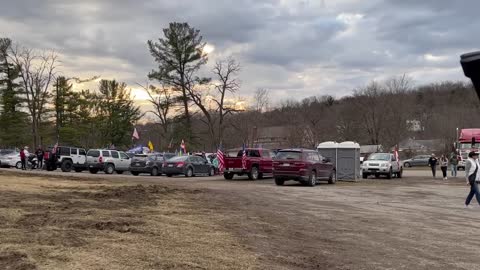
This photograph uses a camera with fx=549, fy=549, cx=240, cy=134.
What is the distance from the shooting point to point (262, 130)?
88562mm

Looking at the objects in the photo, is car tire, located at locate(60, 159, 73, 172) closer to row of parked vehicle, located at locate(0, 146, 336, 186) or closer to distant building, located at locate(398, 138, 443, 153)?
row of parked vehicle, located at locate(0, 146, 336, 186)

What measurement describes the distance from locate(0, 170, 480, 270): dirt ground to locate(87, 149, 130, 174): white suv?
76.1ft

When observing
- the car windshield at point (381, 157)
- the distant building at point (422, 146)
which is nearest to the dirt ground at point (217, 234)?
the car windshield at point (381, 157)

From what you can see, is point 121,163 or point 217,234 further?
point 121,163

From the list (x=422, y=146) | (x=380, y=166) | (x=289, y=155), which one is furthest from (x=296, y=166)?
(x=422, y=146)

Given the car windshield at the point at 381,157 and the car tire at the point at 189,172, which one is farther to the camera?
the car windshield at the point at 381,157

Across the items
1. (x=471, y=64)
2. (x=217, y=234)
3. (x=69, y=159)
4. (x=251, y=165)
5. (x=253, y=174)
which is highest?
(x=471, y=64)

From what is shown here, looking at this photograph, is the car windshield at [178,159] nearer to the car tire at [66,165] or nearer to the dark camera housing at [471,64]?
the car tire at [66,165]

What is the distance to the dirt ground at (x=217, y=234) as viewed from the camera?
24.2 feet

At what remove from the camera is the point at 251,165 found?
106 feet

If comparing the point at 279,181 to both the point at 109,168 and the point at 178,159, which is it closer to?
the point at 178,159

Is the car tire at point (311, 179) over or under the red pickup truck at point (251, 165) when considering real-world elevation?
under

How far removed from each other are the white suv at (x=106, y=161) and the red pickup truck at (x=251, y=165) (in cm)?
1058

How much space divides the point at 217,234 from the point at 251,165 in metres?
22.6
